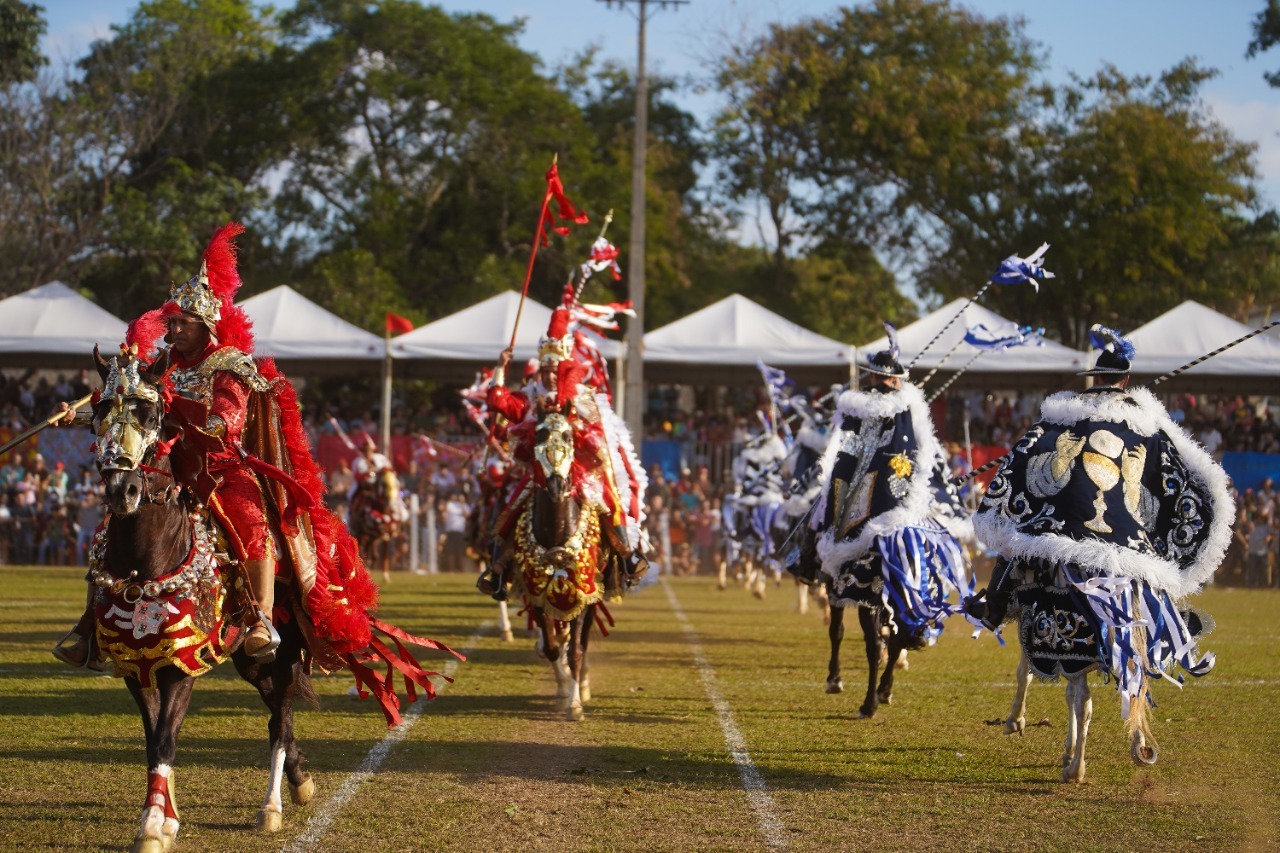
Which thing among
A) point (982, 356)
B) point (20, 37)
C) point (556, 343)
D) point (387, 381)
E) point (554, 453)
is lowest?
point (554, 453)

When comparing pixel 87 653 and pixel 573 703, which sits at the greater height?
pixel 87 653

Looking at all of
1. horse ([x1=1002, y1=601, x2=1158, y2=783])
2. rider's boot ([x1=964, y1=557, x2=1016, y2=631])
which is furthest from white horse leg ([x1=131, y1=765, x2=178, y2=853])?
horse ([x1=1002, y1=601, x2=1158, y2=783])

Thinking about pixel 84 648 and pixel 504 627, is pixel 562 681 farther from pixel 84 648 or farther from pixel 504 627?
pixel 504 627

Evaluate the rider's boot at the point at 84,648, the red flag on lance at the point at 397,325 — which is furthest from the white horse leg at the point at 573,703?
the red flag on lance at the point at 397,325

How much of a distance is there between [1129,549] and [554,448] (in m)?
3.88

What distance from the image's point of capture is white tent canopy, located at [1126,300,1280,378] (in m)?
26.4

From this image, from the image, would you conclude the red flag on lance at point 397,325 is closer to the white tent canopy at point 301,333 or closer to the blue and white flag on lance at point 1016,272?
the white tent canopy at point 301,333

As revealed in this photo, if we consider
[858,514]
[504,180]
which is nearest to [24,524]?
[504,180]

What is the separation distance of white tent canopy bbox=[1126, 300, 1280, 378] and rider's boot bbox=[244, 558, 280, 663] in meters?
22.1

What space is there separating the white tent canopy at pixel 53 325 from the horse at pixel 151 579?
21.1 metres

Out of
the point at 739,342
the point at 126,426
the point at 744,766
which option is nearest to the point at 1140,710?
the point at 744,766

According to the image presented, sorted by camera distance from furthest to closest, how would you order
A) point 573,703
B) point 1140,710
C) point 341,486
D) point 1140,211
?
point 1140,211 → point 341,486 → point 573,703 → point 1140,710

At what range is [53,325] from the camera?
2694cm

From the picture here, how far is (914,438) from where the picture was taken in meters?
10.5
